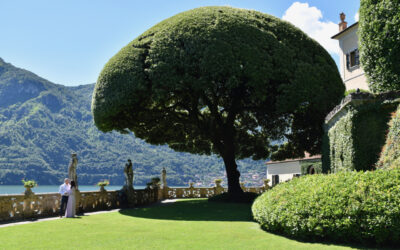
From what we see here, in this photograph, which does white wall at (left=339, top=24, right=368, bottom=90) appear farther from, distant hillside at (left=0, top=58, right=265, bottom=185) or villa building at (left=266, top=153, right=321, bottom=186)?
distant hillside at (left=0, top=58, right=265, bottom=185)

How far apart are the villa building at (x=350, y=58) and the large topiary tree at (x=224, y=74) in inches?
268

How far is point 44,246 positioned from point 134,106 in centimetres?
1303

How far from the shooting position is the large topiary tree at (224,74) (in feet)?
63.4

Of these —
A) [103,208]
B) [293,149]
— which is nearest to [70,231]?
[103,208]

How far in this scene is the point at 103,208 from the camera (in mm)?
20641

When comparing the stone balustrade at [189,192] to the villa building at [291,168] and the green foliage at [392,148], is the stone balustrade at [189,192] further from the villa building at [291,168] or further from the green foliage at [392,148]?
the green foliage at [392,148]

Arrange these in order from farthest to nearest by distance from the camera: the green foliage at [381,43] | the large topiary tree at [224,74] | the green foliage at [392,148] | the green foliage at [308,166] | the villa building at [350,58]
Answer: the green foliage at [308,166] → the villa building at [350,58] → the large topiary tree at [224,74] → the green foliage at [381,43] → the green foliage at [392,148]

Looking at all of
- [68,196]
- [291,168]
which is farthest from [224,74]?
[291,168]

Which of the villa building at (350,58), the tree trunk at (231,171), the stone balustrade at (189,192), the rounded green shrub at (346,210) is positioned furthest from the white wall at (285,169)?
the rounded green shrub at (346,210)

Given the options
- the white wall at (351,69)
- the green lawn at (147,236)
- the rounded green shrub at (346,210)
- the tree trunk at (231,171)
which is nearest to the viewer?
the rounded green shrub at (346,210)

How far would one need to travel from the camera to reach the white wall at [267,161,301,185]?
37.4 metres

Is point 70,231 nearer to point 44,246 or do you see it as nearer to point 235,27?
point 44,246

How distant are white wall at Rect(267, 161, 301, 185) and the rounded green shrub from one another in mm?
28070

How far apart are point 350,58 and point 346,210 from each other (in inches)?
953
